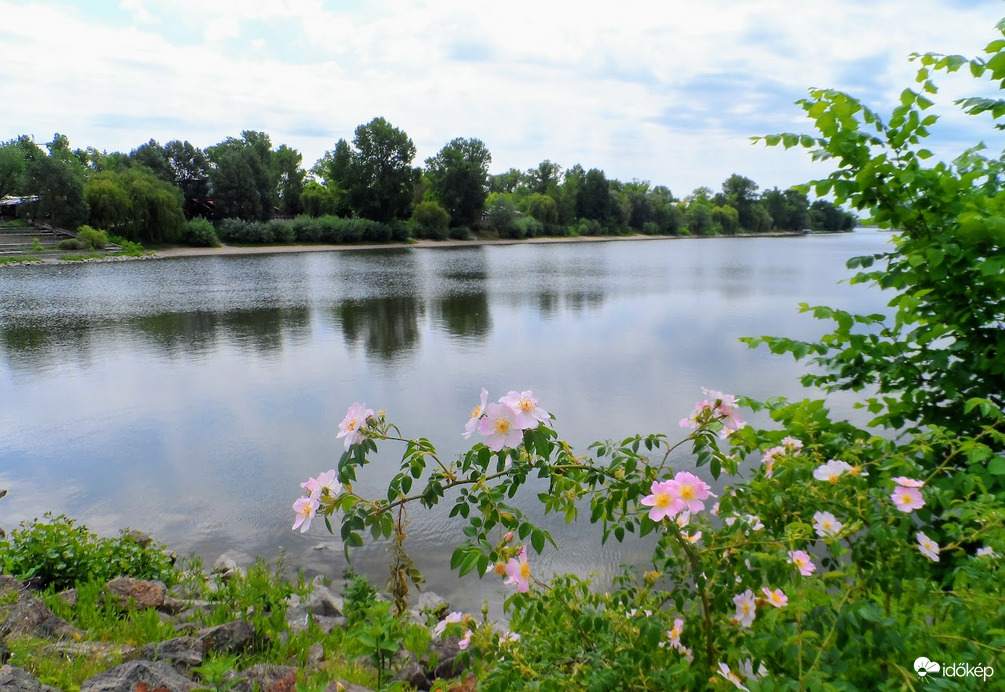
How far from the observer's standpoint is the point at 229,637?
3146 mm

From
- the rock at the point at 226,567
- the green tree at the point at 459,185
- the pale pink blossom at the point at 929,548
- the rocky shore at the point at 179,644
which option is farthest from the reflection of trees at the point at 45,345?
the green tree at the point at 459,185

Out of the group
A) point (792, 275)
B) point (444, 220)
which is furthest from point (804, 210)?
point (792, 275)

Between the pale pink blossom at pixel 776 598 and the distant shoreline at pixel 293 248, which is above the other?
the distant shoreline at pixel 293 248

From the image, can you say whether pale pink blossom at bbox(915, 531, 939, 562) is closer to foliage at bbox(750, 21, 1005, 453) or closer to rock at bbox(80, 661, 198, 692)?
foliage at bbox(750, 21, 1005, 453)

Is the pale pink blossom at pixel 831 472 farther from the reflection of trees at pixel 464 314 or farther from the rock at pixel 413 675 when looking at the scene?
the reflection of trees at pixel 464 314

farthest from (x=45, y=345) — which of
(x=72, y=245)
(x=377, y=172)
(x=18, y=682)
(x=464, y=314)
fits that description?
(x=377, y=172)

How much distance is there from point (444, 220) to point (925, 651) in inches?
2388

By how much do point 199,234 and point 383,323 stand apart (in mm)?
35994

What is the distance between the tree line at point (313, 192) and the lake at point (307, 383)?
2079 centimetres

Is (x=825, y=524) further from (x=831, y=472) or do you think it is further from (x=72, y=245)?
(x=72, y=245)

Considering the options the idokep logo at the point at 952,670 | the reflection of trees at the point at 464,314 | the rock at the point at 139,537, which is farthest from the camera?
the reflection of trees at the point at 464,314

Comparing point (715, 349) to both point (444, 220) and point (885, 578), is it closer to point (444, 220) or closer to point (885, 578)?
point (885, 578)

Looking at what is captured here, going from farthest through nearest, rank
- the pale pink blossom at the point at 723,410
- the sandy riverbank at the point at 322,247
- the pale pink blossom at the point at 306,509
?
the sandy riverbank at the point at 322,247
the pale pink blossom at the point at 723,410
the pale pink blossom at the point at 306,509

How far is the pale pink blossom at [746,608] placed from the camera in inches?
73.1
